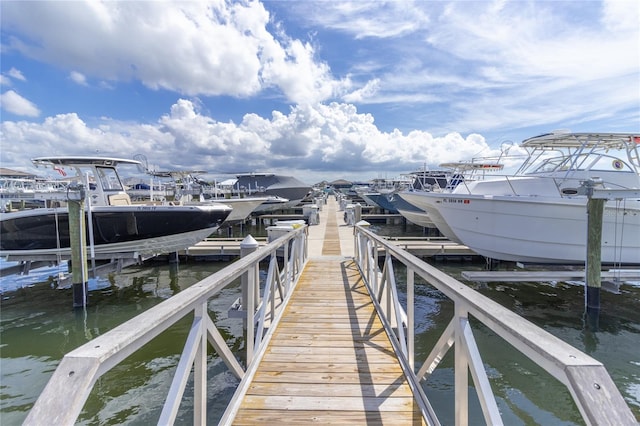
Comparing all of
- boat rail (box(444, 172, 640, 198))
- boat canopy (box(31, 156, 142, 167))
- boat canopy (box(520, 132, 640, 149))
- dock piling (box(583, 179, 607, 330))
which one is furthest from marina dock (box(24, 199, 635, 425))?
boat canopy (box(31, 156, 142, 167))

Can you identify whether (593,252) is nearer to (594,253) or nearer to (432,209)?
(594,253)

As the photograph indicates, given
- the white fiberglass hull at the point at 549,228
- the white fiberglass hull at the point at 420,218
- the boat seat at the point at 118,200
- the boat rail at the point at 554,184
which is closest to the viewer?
the white fiberglass hull at the point at 549,228

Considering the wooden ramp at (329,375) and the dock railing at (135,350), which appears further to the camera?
the wooden ramp at (329,375)

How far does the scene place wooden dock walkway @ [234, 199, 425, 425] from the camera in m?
2.41

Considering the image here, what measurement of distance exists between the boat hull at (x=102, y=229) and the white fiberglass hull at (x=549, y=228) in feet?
28.6

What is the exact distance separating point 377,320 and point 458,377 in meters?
2.62

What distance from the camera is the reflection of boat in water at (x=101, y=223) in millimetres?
9453

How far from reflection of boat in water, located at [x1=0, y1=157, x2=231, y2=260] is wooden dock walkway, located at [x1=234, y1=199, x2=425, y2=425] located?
21.6 ft

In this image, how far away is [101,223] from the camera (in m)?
9.59

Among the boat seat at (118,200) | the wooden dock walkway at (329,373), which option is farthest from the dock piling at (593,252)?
the boat seat at (118,200)

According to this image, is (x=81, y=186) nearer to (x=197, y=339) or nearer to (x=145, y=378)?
(x=145, y=378)

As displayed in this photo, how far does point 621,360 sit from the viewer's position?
6055 mm

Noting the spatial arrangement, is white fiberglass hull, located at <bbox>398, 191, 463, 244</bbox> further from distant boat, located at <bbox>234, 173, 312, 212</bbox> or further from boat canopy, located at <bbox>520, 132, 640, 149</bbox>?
distant boat, located at <bbox>234, 173, 312, 212</bbox>

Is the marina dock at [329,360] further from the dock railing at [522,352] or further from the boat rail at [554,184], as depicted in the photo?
the boat rail at [554,184]
